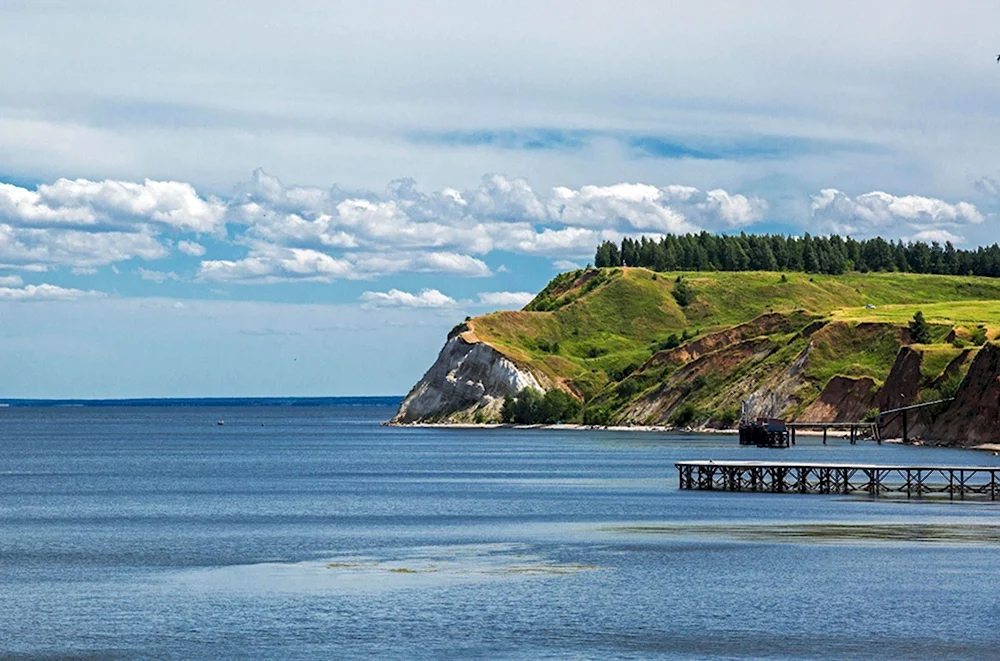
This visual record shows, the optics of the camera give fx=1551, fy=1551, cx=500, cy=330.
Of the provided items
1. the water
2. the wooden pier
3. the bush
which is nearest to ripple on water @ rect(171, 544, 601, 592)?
the water

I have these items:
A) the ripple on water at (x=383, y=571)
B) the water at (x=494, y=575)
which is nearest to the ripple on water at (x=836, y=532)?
the water at (x=494, y=575)

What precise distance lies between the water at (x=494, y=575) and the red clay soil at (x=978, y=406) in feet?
231

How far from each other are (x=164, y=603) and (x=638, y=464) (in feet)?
333

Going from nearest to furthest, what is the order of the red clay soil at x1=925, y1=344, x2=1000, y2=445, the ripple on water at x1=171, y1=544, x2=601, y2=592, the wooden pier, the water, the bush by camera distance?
the water
the ripple on water at x1=171, y1=544, x2=601, y2=592
the wooden pier
the red clay soil at x1=925, y1=344, x2=1000, y2=445
the bush

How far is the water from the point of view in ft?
153

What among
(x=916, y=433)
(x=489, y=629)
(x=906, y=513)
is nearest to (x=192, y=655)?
(x=489, y=629)

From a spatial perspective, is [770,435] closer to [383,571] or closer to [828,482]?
[828,482]

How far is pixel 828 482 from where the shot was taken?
112 metres

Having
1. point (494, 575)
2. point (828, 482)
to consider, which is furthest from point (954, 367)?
point (494, 575)

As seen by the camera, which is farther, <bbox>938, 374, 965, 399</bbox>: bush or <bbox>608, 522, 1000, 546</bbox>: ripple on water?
<bbox>938, 374, 965, 399</bbox>: bush

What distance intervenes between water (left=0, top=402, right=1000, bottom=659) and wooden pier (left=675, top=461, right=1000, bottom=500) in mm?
4396

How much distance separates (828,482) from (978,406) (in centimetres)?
7169

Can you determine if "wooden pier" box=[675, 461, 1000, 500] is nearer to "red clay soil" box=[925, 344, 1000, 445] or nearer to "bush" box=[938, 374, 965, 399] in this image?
"red clay soil" box=[925, 344, 1000, 445]

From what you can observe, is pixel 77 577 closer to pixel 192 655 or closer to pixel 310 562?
pixel 310 562
